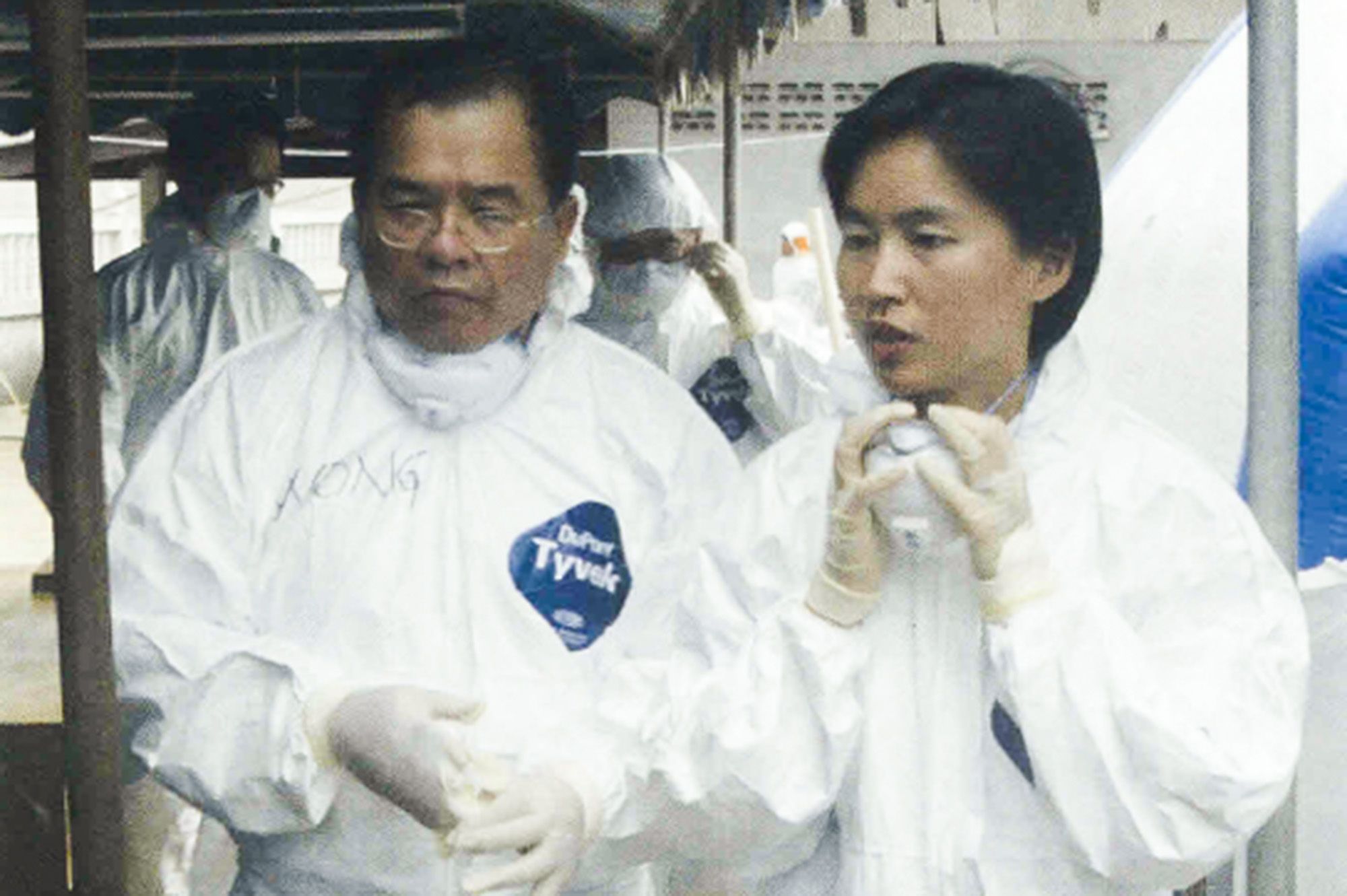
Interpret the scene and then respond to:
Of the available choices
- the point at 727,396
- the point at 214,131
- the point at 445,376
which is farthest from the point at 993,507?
the point at 214,131

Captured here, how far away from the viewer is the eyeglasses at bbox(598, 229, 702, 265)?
475cm

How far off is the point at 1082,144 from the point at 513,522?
73 cm

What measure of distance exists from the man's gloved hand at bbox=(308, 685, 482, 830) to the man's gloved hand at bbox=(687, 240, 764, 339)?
237 centimetres

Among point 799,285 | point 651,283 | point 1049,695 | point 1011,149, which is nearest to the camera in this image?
point 1049,695

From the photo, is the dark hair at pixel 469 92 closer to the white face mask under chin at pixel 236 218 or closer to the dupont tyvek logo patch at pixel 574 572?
the dupont tyvek logo patch at pixel 574 572

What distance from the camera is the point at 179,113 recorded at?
4.96 metres

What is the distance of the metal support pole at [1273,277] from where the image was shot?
2100 millimetres

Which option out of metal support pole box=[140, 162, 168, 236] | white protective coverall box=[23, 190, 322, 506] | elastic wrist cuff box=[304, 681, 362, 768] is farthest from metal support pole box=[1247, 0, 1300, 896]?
metal support pole box=[140, 162, 168, 236]

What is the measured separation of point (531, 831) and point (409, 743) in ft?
0.47

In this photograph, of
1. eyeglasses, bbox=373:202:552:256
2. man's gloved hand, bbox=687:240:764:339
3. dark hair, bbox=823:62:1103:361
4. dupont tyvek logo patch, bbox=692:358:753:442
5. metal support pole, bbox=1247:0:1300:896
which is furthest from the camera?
man's gloved hand, bbox=687:240:764:339

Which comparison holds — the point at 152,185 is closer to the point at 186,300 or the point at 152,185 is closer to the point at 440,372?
the point at 186,300

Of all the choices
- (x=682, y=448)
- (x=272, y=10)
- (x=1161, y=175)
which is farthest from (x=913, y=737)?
(x=272, y=10)

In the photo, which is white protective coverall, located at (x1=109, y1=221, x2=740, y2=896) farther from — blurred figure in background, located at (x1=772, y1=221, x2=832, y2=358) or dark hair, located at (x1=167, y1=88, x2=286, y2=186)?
blurred figure in background, located at (x1=772, y1=221, x2=832, y2=358)

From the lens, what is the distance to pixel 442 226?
222 centimetres
